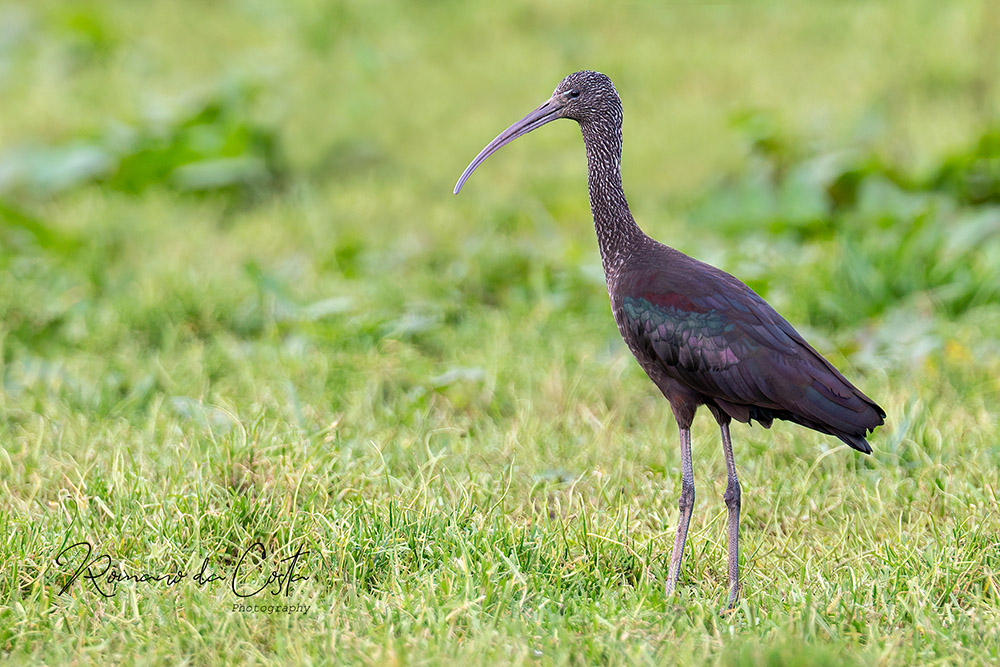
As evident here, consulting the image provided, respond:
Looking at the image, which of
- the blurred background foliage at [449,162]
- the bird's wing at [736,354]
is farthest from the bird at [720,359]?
the blurred background foliage at [449,162]

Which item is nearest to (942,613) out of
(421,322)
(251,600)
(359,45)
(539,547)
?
(539,547)

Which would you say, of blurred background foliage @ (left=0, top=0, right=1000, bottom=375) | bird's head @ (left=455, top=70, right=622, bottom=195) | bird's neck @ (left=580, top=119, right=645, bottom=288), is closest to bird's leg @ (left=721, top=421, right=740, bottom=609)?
bird's neck @ (left=580, top=119, right=645, bottom=288)

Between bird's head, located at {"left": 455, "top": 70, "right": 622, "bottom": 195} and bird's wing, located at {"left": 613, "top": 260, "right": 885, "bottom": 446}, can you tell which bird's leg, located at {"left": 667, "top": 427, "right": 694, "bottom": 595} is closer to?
bird's wing, located at {"left": 613, "top": 260, "right": 885, "bottom": 446}

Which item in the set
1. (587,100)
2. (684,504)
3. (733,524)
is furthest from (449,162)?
(733,524)

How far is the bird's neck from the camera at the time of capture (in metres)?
3.61

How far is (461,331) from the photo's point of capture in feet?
19.0

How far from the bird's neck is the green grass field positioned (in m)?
0.86

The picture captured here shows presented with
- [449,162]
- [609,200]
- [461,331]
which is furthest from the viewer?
[449,162]

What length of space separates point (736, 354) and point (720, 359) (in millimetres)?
49

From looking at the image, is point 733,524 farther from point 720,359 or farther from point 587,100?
point 587,100

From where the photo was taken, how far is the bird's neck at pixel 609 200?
142 inches

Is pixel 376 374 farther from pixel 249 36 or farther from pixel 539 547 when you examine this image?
pixel 249 36

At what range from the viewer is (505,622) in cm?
293

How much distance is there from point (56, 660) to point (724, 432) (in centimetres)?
197
